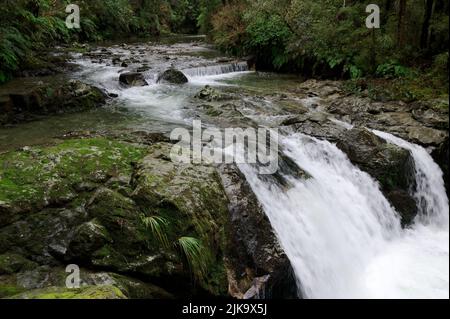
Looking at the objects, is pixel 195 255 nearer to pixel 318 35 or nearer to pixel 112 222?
pixel 112 222

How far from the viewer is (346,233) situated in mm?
6719

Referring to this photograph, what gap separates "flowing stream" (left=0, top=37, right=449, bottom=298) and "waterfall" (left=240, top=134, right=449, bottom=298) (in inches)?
0.7

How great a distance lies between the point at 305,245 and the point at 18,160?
14.3 ft

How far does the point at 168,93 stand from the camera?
1223 cm

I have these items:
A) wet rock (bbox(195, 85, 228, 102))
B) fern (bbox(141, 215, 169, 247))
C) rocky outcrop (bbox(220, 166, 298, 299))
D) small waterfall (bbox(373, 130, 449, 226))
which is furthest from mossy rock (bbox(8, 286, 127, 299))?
wet rock (bbox(195, 85, 228, 102))

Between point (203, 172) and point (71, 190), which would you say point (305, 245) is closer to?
point (203, 172)

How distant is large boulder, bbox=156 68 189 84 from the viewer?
1352 cm

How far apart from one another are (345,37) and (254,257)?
35.6 feet

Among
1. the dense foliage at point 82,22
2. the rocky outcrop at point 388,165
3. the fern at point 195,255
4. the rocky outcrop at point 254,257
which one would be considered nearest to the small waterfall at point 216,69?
the dense foliage at point 82,22

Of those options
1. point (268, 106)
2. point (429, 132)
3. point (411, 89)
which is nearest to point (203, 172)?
point (268, 106)

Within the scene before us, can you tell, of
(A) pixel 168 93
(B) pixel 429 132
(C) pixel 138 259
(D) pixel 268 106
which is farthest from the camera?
(A) pixel 168 93

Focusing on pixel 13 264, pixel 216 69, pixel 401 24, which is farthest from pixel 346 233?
pixel 216 69

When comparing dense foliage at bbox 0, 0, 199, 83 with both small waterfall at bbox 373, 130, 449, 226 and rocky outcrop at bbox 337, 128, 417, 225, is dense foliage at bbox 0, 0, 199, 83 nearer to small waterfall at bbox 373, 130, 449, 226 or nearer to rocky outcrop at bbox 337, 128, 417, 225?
rocky outcrop at bbox 337, 128, 417, 225

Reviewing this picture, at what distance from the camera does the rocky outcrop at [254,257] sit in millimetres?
5035
